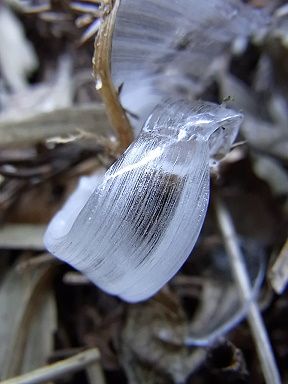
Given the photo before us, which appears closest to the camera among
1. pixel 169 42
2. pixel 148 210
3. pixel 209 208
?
pixel 148 210

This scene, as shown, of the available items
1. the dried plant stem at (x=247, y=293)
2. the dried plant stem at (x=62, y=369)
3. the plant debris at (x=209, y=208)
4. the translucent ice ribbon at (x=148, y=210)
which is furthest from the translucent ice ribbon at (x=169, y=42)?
the dried plant stem at (x=62, y=369)

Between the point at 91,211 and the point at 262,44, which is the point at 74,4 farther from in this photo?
the point at 91,211

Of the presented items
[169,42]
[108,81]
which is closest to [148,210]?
[108,81]

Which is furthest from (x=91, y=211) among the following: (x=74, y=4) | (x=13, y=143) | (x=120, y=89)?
(x=74, y=4)

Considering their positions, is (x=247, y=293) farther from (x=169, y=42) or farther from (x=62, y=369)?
(x=169, y=42)

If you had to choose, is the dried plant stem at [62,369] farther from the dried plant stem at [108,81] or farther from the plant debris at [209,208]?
the dried plant stem at [108,81]

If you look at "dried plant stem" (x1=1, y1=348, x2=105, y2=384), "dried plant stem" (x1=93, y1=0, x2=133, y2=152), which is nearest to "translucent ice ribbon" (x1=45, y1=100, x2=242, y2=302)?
"dried plant stem" (x1=93, y1=0, x2=133, y2=152)
